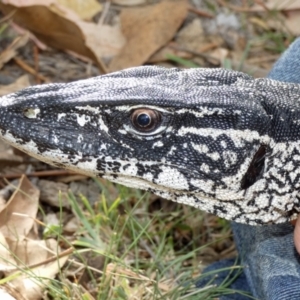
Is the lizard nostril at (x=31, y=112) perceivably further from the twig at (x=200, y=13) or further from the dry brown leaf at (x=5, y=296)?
the twig at (x=200, y=13)

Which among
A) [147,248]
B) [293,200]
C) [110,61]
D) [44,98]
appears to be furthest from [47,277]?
[110,61]

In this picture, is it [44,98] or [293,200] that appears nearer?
[44,98]

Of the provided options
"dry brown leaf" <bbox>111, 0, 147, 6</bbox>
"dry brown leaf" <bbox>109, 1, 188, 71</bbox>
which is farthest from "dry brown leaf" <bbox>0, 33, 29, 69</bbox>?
"dry brown leaf" <bbox>111, 0, 147, 6</bbox>

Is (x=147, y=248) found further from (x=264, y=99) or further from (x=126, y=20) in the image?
(x=126, y=20)

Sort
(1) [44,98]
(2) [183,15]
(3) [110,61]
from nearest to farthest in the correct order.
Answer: (1) [44,98] < (3) [110,61] < (2) [183,15]

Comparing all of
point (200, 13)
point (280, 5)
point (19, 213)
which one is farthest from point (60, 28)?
point (280, 5)

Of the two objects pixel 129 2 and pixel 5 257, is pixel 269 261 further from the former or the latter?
pixel 129 2

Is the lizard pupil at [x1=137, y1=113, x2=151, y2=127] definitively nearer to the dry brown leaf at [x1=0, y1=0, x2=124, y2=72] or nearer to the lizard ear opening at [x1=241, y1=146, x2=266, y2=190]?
the lizard ear opening at [x1=241, y1=146, x2=266, y2=190]
